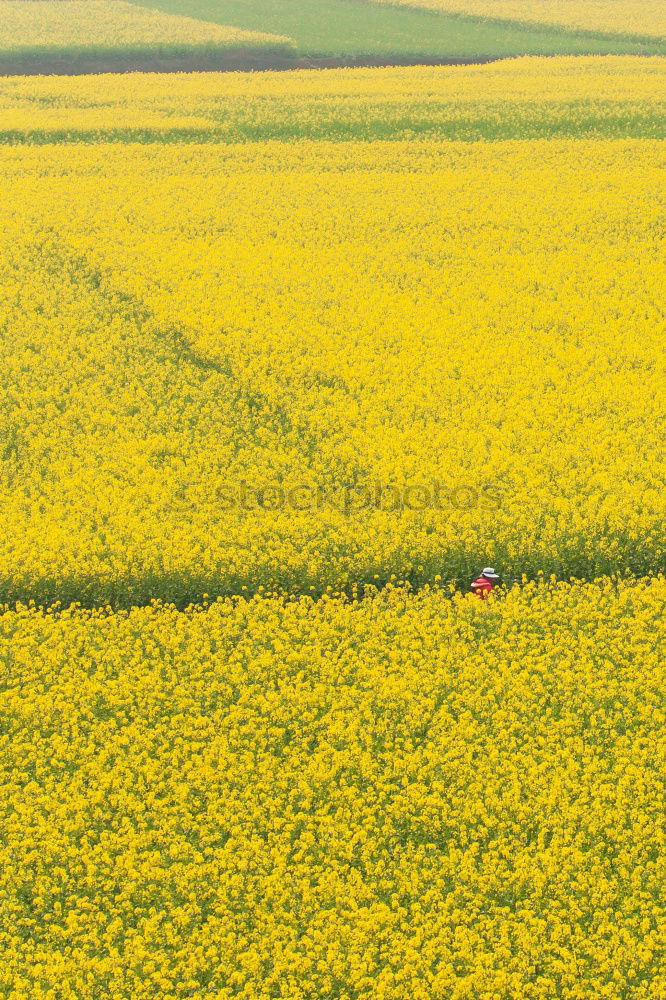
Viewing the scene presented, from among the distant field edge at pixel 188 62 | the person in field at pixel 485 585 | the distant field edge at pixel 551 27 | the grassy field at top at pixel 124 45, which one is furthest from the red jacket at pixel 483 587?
the distant field edge at pixel 551 27

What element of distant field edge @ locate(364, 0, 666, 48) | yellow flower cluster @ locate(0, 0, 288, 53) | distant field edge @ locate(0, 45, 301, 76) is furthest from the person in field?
distant field edge @ locate(364, 0, 666, 48)

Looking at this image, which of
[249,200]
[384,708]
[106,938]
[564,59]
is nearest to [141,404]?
[384,708]

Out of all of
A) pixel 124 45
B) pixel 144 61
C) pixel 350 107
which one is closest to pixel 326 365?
pixel 350 107

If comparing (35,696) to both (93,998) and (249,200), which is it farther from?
(249,200)

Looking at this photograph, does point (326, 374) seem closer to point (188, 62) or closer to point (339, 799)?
point (339, 799)

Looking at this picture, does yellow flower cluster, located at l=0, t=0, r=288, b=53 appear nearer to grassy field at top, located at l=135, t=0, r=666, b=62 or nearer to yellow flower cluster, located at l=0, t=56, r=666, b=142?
grassy field at top, located at l=135, t=0, r=666, b=62

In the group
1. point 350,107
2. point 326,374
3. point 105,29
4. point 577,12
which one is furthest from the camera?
point 577,12

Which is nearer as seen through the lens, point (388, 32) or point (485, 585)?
point (485, 585)
